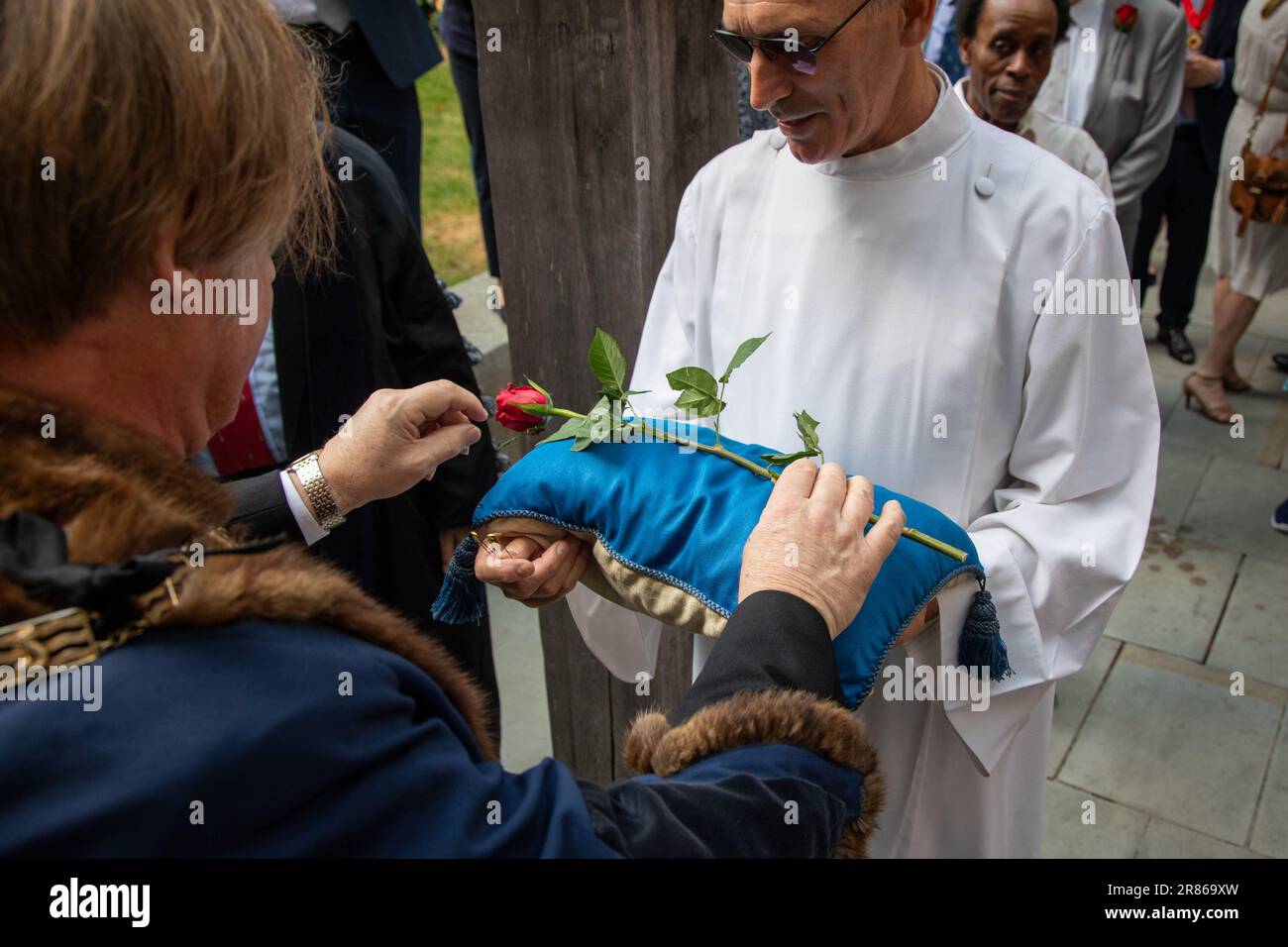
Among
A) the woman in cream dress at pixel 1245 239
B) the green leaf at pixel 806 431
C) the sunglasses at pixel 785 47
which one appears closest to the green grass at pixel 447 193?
the woman in cream dress at pixel 1245 239

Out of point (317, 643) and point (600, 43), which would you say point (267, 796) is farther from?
point (600, 43)

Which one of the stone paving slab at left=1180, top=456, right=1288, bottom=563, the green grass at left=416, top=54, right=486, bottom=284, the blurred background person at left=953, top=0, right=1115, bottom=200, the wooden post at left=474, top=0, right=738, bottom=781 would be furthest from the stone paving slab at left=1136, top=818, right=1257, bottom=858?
the green grass at left=416, top=54, right=486, bottom=284

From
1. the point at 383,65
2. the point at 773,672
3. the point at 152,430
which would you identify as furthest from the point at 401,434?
the point at 383,65

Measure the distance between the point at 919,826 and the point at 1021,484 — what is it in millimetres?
651

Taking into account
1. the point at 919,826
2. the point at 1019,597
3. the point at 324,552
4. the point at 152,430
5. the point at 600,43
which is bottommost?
the point at 919,826

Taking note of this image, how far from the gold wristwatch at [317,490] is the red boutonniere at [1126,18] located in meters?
3.70

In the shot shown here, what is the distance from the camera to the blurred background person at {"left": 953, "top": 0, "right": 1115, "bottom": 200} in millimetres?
2998

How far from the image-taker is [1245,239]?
488 centimetres

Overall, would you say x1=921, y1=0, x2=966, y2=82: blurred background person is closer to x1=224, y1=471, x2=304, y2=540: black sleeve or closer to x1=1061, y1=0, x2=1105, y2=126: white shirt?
x1=1061, y1=0, x2=1105, y2=126: white shirt

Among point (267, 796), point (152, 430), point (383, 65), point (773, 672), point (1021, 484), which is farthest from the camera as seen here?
point (383, 65)

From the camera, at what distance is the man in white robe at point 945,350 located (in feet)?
5.67

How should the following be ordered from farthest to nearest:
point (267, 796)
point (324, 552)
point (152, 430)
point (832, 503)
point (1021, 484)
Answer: point (324, 552), point (1021, 484), point (832, 503), point (152, 430), point (267, 796)

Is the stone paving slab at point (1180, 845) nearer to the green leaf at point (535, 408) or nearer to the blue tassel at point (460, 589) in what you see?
the blue tassel at point (460, 589)

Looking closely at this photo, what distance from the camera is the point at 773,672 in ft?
3.96
